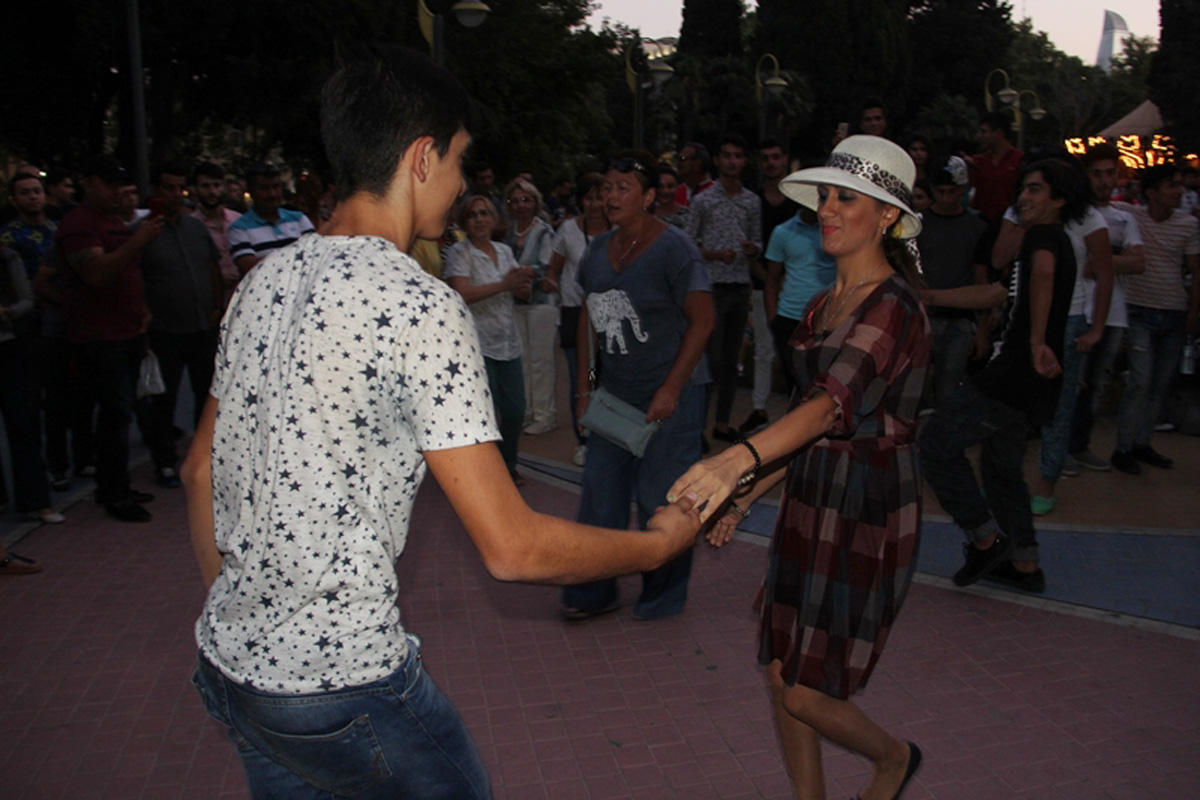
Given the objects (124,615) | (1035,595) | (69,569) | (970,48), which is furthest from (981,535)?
(970,48)

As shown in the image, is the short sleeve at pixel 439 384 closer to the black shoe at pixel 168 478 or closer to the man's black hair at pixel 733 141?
the black shoe at pixel 168 478

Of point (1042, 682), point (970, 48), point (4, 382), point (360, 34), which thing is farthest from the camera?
point (970, 48)

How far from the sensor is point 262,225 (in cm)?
768

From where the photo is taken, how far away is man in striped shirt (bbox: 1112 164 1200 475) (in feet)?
25.3

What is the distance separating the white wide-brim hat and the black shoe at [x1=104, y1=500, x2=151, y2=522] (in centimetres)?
514

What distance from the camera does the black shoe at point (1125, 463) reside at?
25.4 ft

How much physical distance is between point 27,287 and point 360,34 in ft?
66.0

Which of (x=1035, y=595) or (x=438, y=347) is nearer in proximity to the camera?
(x=438, y=347)

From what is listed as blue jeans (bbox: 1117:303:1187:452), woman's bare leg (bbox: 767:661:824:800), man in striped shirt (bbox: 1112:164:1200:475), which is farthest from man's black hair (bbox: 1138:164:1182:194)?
woman's bare leg (bbox: 767:661:824:800)

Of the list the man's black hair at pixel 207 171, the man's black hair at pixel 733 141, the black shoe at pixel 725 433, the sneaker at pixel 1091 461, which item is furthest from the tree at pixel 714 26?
the sneaker at pixel 1091 461

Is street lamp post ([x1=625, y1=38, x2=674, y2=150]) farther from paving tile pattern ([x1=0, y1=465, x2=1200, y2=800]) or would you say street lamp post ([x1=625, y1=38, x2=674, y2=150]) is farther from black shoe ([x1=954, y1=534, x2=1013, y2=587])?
paving tile pattern ([x1=0, y1=465, x2=1200, y2=800])

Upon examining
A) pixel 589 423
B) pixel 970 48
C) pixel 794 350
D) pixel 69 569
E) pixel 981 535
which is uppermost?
pixel 970 48

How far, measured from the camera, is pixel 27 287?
6402 millimetres

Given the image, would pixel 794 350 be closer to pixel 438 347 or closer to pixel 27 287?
pixel 438 347
